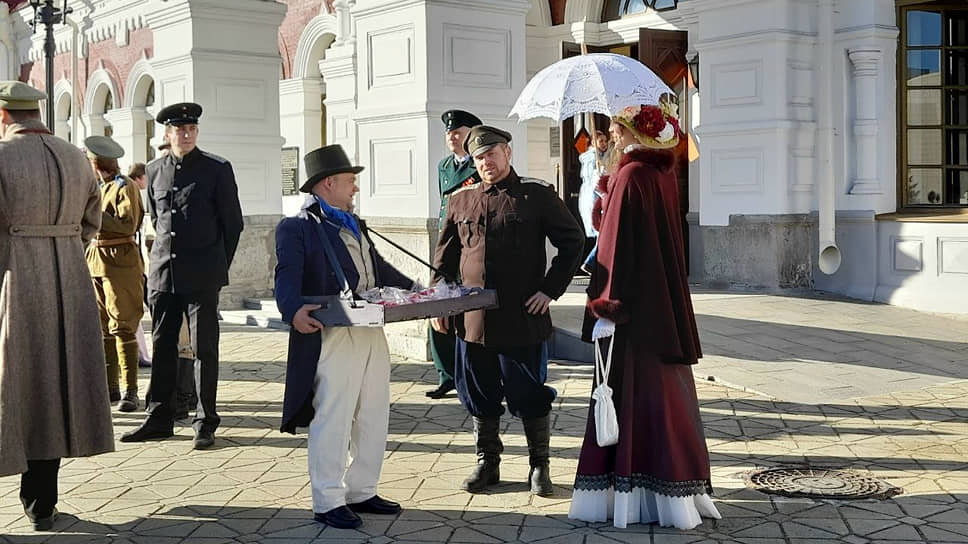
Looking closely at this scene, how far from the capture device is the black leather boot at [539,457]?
489 cm

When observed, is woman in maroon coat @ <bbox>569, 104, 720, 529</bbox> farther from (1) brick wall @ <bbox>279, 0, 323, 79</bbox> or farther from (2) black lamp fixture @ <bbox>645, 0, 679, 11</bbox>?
(1) brick wall @ <bbox>279, 0, 323, 79</bbox>

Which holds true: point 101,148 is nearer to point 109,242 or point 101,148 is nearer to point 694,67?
Answer: point 109,242

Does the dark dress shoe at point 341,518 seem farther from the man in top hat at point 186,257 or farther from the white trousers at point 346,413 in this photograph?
the man in top hat at point 186,257

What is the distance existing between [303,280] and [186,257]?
1866mm

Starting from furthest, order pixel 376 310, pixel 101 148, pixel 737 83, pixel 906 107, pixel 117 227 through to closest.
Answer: pixel 737 83, pixel 906 107, pixel 101 148, pixel 117 227, pixel 376 310

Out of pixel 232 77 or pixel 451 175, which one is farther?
pixel 232 77

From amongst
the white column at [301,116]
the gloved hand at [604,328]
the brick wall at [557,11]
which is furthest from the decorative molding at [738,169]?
the white column at [301,116]

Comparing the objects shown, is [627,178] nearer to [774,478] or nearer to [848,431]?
[774,478]

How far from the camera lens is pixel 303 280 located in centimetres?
456

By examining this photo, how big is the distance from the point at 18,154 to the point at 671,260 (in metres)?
2.69

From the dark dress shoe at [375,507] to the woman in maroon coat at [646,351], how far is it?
0.74m

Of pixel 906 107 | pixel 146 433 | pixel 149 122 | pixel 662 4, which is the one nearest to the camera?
pixel 146 433

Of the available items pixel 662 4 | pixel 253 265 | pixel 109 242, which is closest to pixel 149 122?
pixel 253 265

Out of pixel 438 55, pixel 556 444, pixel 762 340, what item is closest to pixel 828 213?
pixel 762 340
